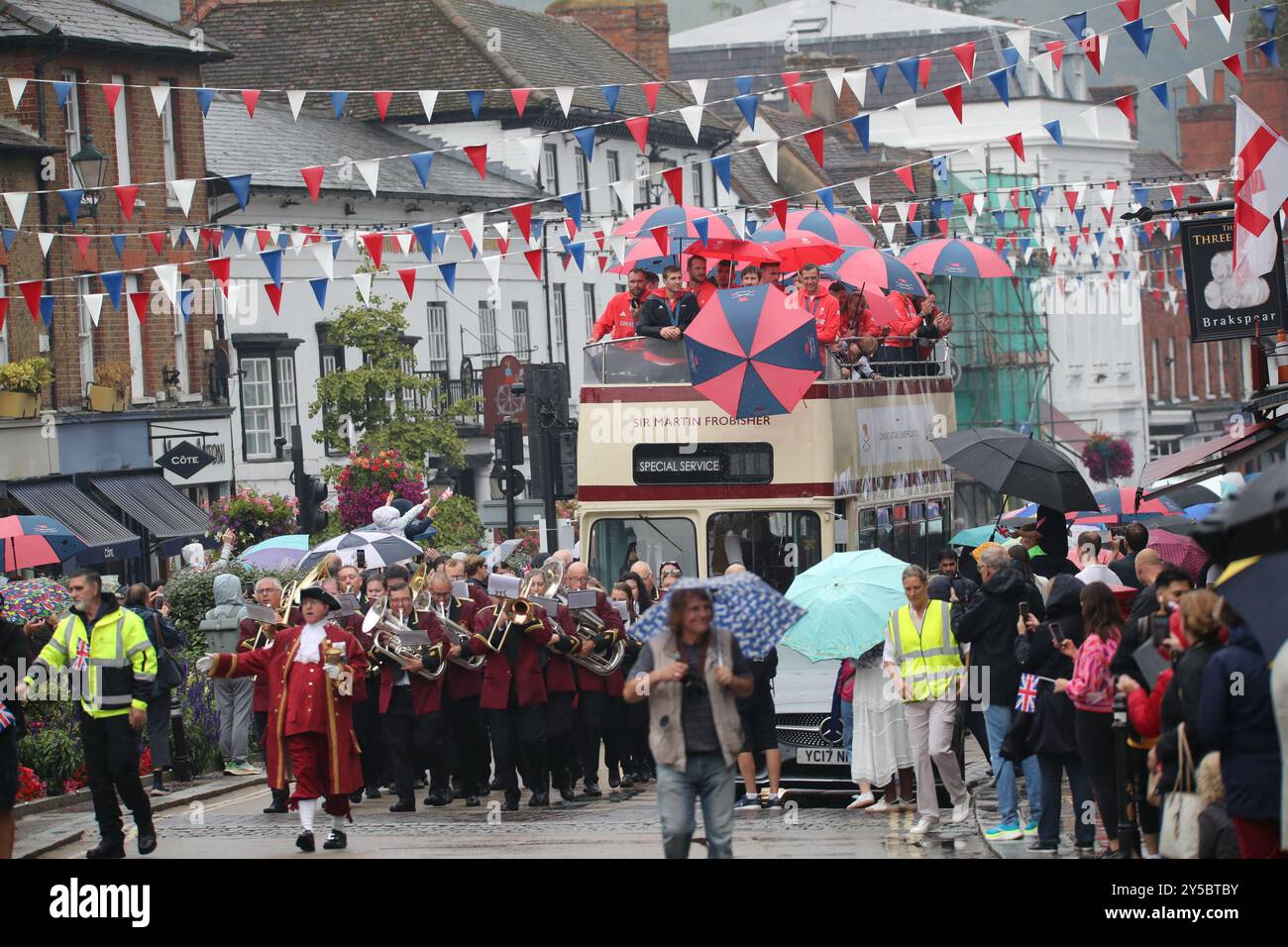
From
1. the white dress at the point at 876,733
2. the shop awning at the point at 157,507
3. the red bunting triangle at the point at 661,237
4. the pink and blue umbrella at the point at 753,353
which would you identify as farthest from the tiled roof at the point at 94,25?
the white dress at the point at 876,733

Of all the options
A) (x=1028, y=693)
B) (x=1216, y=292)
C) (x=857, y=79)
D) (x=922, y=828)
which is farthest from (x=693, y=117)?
(x=1028, y=693)

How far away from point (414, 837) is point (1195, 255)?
9.98 m

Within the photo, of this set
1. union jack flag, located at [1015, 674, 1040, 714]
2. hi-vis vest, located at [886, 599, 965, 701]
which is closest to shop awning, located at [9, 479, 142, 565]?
hi-vis vest, located at [886, 599, 965, 701]

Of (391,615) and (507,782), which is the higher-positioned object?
(391,615)

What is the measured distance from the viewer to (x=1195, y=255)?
836 inches

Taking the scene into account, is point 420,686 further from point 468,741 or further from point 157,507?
point 157,507

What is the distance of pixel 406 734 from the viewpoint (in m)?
17.7

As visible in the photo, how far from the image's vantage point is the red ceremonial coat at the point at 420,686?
57.1ft

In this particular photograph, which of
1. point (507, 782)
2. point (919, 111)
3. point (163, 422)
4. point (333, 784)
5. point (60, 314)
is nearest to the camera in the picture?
point (333, 784)

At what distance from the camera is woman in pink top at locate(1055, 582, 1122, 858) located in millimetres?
13211

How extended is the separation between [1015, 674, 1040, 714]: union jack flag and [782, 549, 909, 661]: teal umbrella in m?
2.22

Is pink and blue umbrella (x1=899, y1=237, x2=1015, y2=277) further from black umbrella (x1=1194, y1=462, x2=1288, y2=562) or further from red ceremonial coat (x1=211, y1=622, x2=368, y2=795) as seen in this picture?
black umbrella (x1=1194, y1=462, x2=1288, y2=562)
